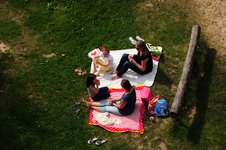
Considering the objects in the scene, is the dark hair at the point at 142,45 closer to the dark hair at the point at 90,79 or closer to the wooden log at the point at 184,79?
the wooden log at the point at 184,79

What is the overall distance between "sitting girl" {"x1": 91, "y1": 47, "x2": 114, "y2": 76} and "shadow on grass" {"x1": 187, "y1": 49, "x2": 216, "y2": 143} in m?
3.39

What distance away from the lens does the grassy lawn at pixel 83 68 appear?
5.62m

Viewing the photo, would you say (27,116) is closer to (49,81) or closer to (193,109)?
(49,81)

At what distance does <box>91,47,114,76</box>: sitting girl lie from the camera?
7.01 metres

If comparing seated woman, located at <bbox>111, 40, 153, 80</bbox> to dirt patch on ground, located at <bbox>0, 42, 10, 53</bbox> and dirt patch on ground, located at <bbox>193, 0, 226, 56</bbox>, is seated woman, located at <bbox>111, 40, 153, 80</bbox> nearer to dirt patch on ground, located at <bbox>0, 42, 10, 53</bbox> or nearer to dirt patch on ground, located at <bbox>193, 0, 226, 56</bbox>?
dirt patch on ground, located at <bbox>193, 0, 226, 56</bbox>

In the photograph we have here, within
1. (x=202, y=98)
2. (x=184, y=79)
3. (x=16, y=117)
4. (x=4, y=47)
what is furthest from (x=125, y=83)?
(x=4, y=47)

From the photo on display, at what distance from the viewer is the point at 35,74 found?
7.57 meters

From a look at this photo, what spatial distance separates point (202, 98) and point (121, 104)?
2.88m

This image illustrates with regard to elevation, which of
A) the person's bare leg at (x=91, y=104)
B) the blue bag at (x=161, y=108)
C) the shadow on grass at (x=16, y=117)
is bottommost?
the shadow on grass at (x=16, y=117)

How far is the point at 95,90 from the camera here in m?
6.12

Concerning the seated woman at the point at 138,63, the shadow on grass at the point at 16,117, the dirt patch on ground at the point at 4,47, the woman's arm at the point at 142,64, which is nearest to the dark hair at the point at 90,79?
the seated woman at the point at 138,63

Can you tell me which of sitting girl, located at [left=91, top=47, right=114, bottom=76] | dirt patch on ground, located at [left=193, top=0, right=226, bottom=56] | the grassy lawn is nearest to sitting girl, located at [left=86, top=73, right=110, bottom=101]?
the grassy lawn

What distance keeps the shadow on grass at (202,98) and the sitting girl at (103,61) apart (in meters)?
3.39

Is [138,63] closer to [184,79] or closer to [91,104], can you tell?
[184,79]
